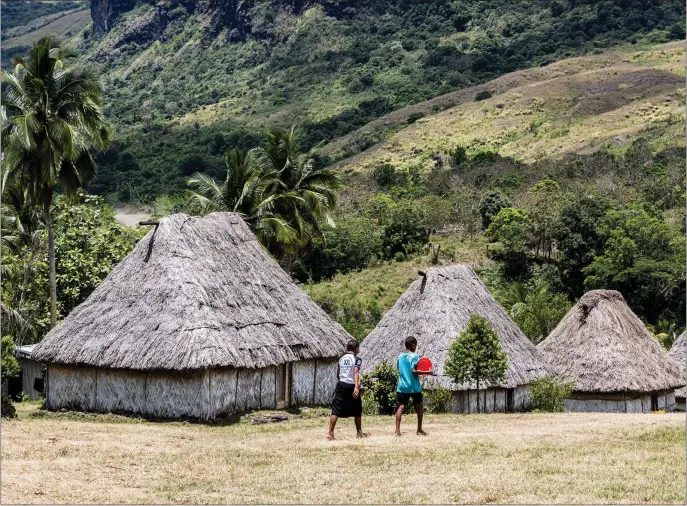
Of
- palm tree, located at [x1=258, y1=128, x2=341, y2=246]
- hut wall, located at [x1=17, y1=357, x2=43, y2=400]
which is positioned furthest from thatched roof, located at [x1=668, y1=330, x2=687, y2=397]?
hut wall, located at [x1=17, y1=357, x2=43, y2=400]

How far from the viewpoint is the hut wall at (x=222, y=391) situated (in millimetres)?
21406

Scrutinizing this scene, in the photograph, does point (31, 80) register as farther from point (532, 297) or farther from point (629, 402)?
point (532, 297)

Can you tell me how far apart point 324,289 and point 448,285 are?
32.1 m

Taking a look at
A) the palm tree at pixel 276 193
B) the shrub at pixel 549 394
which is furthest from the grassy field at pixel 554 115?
the shrub at pixel 549 394

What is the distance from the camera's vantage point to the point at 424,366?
15.0m

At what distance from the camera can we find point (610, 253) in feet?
172

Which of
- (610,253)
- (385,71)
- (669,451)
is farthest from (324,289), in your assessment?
(385,71)

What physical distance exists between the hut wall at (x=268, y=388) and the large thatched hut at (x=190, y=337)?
0.03m

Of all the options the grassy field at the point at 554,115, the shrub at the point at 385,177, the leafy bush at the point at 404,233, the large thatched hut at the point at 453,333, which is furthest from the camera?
the grassy field at the point at 554,115

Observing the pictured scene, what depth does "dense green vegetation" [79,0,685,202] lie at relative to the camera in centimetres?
13225

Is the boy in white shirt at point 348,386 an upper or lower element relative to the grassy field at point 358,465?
upper

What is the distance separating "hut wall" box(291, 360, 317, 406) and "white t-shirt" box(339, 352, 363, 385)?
28.7 ft

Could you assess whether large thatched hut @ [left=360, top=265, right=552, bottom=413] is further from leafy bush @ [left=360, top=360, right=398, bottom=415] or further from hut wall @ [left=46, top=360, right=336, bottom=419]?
hut wall @ [left=46, top=360, right=336, bottom=419]

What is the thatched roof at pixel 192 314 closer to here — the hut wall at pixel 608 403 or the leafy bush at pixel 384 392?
the leafy bush at pixel 384 392
